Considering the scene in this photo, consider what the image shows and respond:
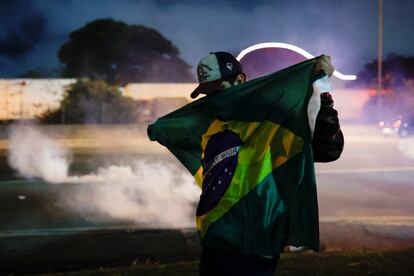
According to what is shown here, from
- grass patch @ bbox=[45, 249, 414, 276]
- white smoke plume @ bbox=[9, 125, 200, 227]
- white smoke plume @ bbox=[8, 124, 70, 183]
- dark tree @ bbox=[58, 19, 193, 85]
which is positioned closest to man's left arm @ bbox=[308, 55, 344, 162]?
grass patch @ bbox=[45, 249, 414, 276]

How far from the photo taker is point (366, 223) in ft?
23.6

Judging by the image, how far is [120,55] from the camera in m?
42.7

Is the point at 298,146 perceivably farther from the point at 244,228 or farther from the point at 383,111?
the point at 383,111

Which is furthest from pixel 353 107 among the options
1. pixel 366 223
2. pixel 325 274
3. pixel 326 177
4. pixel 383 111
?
pixel 325 274

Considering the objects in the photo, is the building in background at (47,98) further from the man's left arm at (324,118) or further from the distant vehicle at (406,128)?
the man's left arm at (324,118)

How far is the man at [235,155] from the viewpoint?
7.21ft

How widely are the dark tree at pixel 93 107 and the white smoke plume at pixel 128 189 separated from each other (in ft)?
46.0

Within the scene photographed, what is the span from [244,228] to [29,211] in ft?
22.1

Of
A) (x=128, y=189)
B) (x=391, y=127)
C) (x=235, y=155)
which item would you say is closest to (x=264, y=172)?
(x=235, y=155)

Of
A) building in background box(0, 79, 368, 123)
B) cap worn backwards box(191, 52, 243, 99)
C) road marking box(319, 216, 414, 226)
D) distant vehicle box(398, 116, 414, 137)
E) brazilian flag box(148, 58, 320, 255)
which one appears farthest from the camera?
building in background box(0, 79, 368, 123)

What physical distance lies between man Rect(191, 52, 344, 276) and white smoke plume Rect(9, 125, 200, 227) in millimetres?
4822

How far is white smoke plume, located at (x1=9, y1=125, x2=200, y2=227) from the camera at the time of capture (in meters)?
7.77

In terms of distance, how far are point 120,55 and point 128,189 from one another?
34.2 meters

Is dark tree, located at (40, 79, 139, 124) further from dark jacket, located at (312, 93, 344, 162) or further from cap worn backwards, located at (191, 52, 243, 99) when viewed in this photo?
dark jacket, located at (312, 93, 344, 162)
